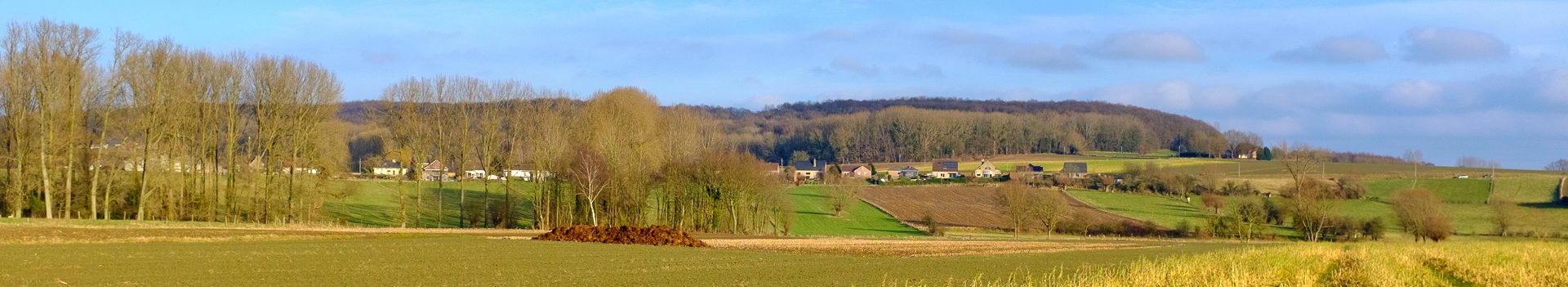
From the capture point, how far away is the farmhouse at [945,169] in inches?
6053

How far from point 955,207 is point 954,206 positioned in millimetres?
689

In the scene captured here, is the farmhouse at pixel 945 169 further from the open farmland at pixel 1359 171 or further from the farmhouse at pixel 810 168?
the open farmland at pixel 1359 171

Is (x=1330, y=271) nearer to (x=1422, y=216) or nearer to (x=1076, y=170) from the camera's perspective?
(x=1422, y=216)

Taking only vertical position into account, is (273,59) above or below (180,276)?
above

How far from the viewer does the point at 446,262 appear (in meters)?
31.0

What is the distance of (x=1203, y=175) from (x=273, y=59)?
292ft

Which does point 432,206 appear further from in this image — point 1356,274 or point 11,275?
point 1356,274

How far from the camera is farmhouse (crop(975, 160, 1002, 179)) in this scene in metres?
148

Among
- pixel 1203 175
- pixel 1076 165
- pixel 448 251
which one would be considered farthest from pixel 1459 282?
pixel 1076 165

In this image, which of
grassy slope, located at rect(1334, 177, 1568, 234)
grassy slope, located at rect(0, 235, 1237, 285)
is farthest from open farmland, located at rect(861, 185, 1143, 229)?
grassy slope, located at rect(0, 235, 1237, 285)

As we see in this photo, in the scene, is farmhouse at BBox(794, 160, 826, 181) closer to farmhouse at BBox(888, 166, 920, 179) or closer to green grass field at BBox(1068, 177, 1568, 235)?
farmhouse at BBox(888, 166, 920, 179)

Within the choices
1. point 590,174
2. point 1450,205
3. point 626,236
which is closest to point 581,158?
point 590,174

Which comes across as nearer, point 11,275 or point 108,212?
point 11,275

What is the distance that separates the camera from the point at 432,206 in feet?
273
